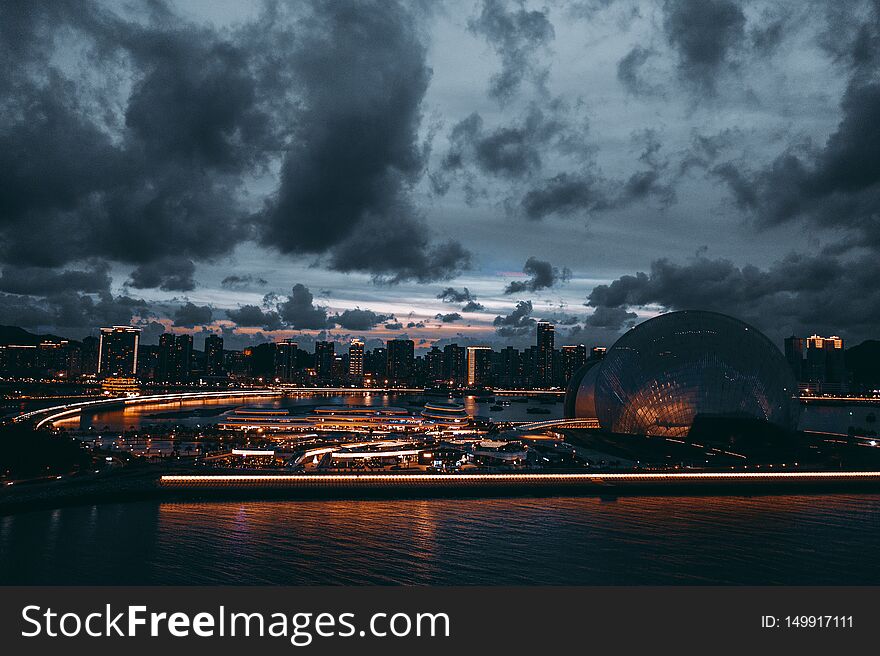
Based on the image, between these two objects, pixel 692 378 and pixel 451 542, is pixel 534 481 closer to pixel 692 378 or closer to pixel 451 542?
pixel 451 542

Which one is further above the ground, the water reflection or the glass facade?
the glass facade

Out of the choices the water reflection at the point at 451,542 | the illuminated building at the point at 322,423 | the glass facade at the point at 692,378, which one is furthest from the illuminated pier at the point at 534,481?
the illuminated building at the point at 322,423

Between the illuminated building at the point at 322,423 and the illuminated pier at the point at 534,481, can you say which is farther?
the illuminated building at the point at 322,423

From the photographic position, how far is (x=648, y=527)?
1265 inches

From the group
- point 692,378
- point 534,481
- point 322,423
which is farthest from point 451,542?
point 322,423

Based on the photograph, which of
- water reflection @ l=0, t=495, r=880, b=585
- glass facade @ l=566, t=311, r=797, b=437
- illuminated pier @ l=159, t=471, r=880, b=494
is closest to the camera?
water reflection @ l=0, t=495, r=880, b=585

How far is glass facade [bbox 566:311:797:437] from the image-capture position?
170 feet

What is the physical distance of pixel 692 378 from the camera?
172ft

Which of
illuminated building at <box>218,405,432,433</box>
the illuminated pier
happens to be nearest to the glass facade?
the illuminated pier

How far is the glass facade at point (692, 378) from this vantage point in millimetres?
51875

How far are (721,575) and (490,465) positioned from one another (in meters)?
28.9

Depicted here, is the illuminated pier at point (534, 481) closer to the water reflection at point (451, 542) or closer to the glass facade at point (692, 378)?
the water reflection at point (451, 542)

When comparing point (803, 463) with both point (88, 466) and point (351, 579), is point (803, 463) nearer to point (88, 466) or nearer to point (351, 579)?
point (351, 579)

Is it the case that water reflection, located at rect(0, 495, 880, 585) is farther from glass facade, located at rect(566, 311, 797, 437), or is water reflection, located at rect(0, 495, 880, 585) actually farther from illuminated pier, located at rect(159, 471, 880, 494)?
glass facade, located at rect(566, 311, 797, 437)
